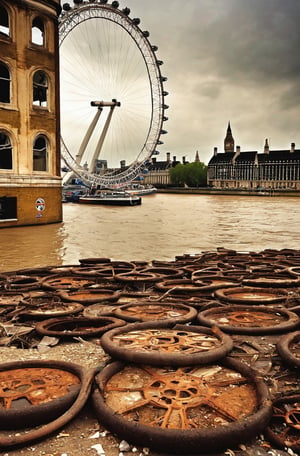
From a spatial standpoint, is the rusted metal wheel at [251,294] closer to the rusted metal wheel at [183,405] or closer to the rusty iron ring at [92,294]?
the rusty iron ring at [92,294]

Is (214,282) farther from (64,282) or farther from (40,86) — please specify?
(40,86)

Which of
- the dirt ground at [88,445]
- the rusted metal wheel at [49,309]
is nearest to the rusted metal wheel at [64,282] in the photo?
the rusted metal wheel at [49,309]

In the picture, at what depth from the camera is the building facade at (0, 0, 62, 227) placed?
746 inches

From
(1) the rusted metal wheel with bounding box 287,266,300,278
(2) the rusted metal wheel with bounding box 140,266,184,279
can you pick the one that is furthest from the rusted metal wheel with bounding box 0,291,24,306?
(1) the rusted metal wheel with bounding box 287,266,300,278

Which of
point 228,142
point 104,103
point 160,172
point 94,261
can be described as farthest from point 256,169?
point 94,261

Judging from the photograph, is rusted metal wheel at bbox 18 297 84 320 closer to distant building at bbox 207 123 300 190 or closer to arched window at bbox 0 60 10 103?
arched window at bbox 0 60 10 103

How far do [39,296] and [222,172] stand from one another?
13578 cm

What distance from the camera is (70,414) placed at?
251 cm

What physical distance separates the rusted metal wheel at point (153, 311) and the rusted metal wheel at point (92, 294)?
0.59 meters

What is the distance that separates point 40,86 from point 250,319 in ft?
61.3

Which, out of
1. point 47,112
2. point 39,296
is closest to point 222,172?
point 47,112

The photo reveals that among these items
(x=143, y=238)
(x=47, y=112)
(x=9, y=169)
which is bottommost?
(x=143, y=238)

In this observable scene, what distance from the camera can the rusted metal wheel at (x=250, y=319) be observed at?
13.1 feet

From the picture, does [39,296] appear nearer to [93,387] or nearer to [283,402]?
[93,387]
